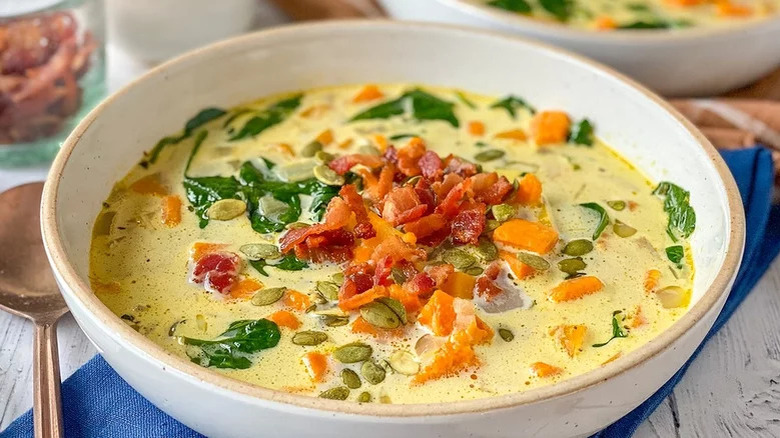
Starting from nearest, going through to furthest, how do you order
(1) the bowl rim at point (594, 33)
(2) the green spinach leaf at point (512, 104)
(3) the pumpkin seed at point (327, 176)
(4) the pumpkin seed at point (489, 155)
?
1. (3) the pumpkin seed at point (327, 176)
2. (4) the pumpkin seed at point (489, 155)
3. (2) the green spinach leaf at point (512, 104)
4. (1) the bowl rim at point (594, 33)

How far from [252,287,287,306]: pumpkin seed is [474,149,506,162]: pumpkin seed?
3.65ft

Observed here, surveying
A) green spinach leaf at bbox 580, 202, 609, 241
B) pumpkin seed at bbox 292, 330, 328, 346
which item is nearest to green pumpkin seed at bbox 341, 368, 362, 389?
pumpkin seed at bbox 292, 330, 328, 346

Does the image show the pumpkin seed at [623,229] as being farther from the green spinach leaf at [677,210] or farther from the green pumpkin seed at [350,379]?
the green pumpkin seed at [350,379]

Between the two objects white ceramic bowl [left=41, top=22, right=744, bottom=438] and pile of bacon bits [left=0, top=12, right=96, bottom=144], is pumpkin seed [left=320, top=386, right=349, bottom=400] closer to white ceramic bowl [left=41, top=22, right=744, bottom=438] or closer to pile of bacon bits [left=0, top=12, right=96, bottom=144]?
white ceramic bowl [left=41, top=22, right=744, bottom=438]

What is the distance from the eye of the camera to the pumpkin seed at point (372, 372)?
257 centimetres

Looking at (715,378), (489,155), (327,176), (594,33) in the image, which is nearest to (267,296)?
(327,176)

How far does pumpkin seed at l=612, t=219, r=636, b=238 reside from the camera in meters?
3.24

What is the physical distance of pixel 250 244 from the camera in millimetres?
3100

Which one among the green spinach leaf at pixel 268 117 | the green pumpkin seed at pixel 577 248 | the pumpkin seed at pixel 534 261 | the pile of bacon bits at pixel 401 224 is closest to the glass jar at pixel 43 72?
the green spinach leaf at pixel 268 117

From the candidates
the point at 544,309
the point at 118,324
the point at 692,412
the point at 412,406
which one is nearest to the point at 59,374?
the point at 118,324

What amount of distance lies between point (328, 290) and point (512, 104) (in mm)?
1528

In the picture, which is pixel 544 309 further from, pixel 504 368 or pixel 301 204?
pixel 301 204

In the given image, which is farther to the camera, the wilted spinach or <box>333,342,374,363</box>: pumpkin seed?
the wilted spinach

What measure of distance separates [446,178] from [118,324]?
1298mm
